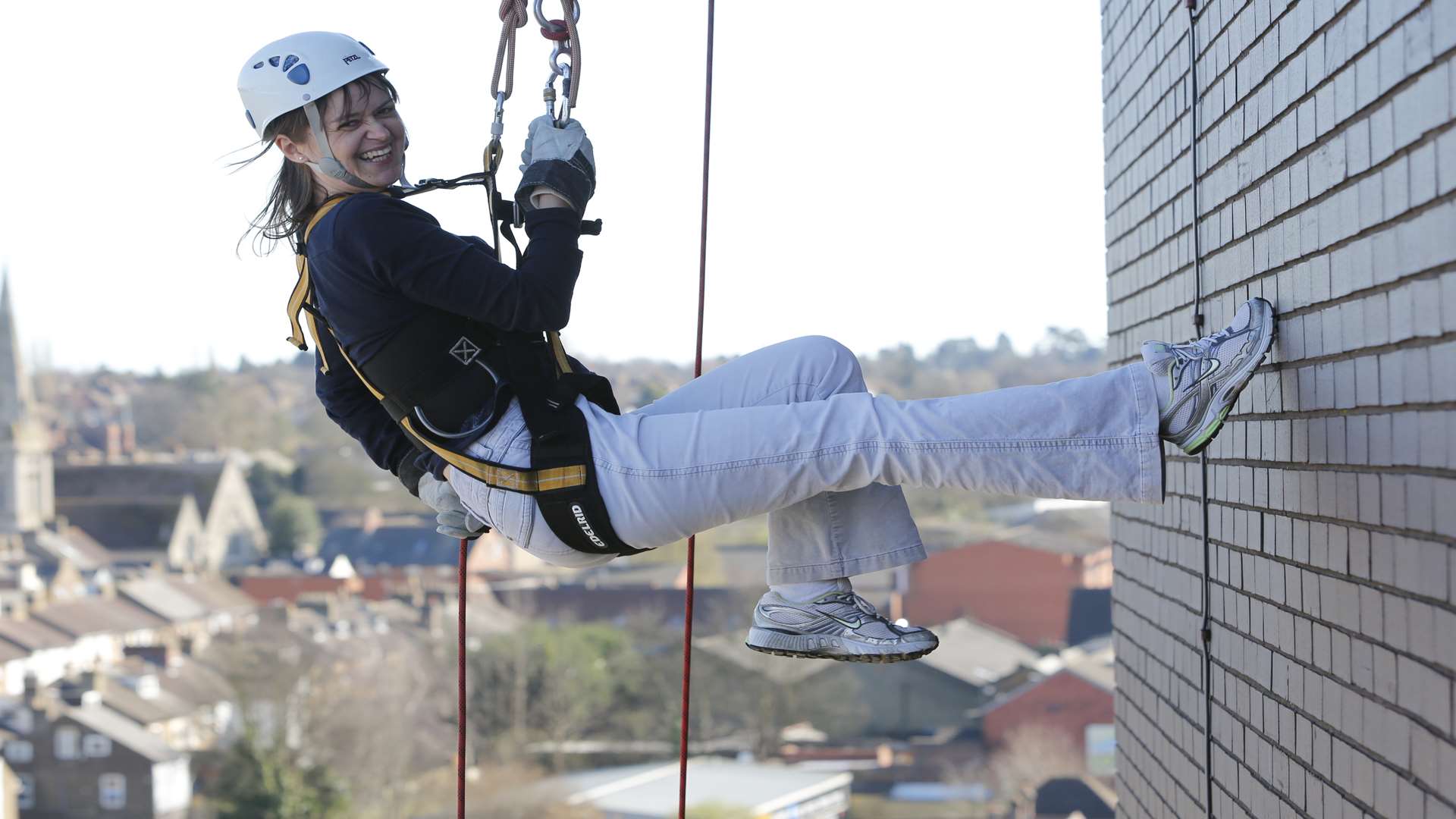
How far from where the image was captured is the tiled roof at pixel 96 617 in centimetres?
5428

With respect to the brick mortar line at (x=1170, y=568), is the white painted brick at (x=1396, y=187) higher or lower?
higher

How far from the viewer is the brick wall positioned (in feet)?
5.77

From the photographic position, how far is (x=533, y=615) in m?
55.2

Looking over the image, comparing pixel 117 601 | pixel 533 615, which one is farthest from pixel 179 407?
pixel 533 615

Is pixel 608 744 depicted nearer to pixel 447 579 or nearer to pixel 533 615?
pixel 533 615

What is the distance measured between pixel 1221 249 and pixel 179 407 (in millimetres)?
80657

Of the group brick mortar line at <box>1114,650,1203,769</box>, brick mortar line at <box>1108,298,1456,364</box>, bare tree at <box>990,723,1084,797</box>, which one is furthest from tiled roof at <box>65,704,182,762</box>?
brick mortar line at <box>1108,298,1456,364</box>

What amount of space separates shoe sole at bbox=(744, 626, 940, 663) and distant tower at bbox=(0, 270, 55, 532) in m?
76.8

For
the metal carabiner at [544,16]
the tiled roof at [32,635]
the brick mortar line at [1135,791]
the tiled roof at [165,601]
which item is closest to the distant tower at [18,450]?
the tiled roof at [165,601]

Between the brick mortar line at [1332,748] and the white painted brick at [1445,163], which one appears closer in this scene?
the white painted brick at [1445,163]

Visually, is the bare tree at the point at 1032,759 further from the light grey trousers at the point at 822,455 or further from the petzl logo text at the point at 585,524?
the petzl logo text at the point at 585,524

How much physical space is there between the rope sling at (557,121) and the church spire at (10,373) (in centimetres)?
A: 7758

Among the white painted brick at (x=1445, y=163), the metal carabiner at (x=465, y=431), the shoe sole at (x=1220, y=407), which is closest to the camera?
the white painted brick at (x=1445, y=163)

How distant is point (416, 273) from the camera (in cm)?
217
